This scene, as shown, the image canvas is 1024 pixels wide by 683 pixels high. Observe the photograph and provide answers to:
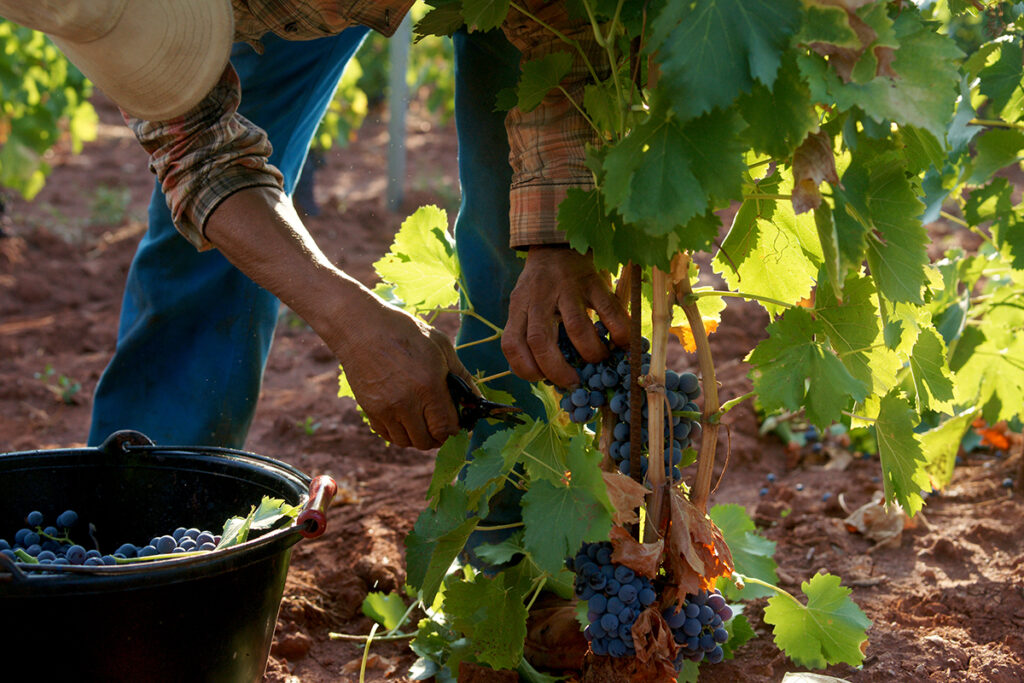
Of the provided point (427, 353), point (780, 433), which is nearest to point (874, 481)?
point (780, 433)

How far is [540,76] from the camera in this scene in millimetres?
1698

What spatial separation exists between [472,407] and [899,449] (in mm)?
788

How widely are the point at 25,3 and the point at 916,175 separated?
1.52 m

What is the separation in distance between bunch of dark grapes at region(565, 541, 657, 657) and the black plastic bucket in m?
0.48

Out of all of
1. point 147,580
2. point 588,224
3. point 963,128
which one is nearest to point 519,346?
point 588,224

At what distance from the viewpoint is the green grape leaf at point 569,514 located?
144 centimetres

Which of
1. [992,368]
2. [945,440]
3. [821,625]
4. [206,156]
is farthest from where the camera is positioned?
[945,440]

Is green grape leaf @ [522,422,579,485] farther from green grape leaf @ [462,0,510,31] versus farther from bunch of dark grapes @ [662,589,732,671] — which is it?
green grape leaf @ [462,0,510,31]

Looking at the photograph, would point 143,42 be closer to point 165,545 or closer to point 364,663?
point 165,545

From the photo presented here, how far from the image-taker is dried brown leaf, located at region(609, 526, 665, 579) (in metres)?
1.56

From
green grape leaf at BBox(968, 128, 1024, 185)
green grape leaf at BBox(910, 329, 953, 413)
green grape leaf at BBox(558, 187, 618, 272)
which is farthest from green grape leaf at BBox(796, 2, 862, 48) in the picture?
green grape leaf at BBox(968, 128, 1024, 185)

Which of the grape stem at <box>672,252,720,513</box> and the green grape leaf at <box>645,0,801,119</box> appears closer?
the green grape leaf at <box>645,0,801,119</box>

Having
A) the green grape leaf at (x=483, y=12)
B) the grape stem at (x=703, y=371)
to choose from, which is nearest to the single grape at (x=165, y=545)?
the grape stem at (x=703, y=371)

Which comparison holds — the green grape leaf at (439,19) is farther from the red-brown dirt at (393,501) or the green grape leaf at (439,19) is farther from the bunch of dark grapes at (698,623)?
the bunch of dark grapes at (698,623)
